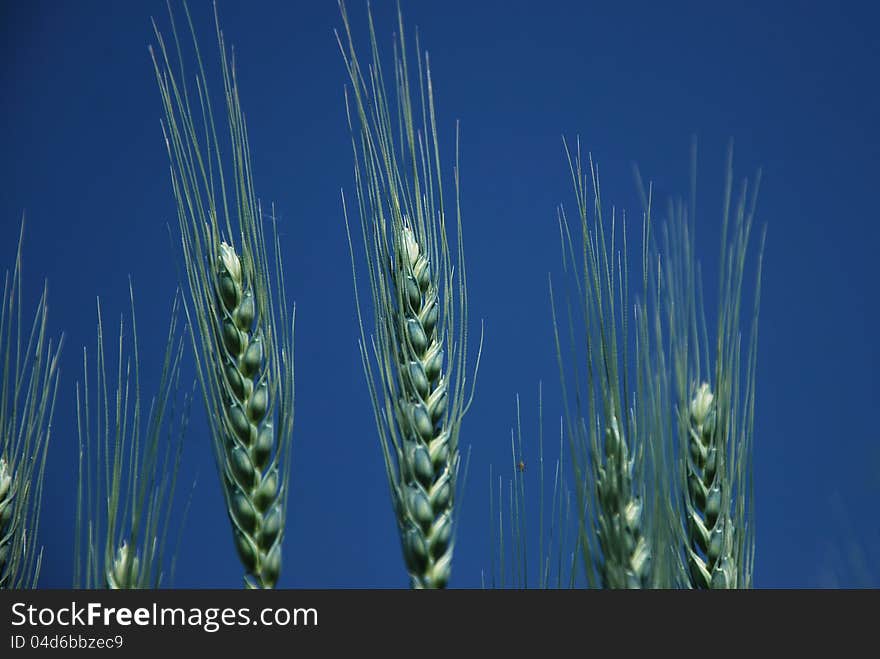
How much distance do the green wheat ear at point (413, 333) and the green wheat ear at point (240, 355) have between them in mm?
121

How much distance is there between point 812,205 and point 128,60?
5.36 ft

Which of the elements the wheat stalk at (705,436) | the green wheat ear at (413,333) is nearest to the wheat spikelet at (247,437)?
the green wheat ear at (413,333)

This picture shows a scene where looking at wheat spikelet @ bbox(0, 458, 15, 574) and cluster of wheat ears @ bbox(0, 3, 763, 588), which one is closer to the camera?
cluster of wheat ears @ bbox(0, 3, 763, 588)

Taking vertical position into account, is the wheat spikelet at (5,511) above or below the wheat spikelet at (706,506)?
above

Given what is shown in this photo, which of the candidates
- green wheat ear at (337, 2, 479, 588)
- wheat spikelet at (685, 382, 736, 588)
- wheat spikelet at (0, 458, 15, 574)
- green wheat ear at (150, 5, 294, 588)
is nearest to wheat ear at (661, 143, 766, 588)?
wheat spikelet at (685, 382, 736, 588)

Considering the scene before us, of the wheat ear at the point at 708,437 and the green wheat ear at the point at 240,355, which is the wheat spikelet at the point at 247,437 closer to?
the green wheat ear at the point at 240,355

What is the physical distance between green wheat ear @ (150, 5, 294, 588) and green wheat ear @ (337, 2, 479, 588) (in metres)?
0.12

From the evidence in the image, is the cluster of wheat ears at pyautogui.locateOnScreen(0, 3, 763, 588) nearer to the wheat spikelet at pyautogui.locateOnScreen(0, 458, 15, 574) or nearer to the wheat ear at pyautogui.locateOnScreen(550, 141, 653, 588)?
the wheat ear at pyautogui.locateOnScreen(550, 141, 653, 588)

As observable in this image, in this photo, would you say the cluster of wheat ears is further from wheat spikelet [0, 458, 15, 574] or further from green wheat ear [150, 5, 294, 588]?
wheat spikelet [0, 458, 15, 574]

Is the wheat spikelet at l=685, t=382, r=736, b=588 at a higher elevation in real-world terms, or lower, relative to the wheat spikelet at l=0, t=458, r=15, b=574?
lower

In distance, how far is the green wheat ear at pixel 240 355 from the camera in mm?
899

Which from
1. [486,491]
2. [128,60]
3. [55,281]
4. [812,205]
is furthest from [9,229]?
[812,205]

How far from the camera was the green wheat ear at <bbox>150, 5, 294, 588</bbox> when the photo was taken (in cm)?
90

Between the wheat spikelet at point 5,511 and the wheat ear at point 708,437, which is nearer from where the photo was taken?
the wheat ear at point 708,437
